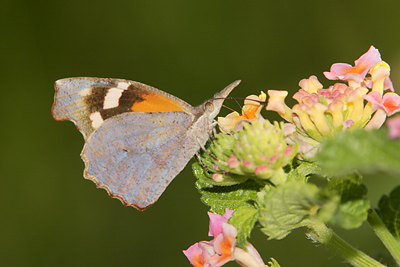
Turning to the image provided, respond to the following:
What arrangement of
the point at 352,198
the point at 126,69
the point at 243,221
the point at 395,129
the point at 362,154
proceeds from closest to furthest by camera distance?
the point at 395,129, the point at 362,154, the point at 352,198, the point at 243,221, the point at 126,69

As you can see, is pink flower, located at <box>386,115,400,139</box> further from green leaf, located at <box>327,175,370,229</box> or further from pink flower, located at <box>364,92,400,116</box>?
pink flower, located at <box>364,92,400,116</box>

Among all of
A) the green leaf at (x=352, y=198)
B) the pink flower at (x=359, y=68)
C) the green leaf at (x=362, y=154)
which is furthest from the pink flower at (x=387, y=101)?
the green leaf at (x=362, y=154)

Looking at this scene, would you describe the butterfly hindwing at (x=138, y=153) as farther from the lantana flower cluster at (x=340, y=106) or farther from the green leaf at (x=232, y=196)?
the lantana flower cluster at (x=340, y=106)

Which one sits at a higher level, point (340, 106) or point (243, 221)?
point (340, 106)

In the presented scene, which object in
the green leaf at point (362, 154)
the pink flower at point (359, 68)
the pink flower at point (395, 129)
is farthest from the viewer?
the pink flower at point (359, 68)

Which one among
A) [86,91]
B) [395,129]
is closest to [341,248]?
[395,129]

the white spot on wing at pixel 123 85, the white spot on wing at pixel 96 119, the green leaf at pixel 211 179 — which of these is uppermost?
the white spot on wing at pixel 123 85

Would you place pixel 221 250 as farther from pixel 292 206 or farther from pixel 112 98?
pixel 112 98

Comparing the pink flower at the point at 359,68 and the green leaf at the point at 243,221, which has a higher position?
the pink flower at the point at 359,68
